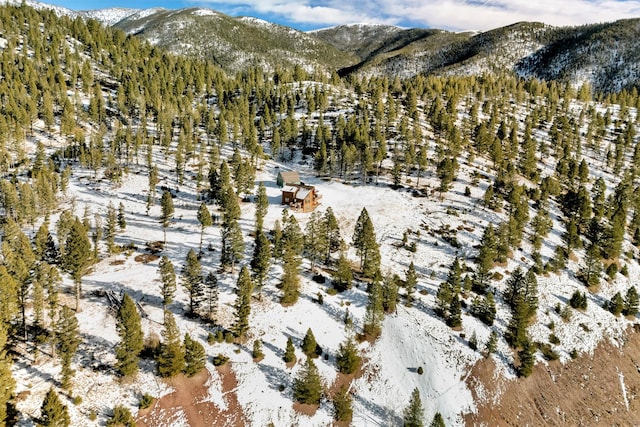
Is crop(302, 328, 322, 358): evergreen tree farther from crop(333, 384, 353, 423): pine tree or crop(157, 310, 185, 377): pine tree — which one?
crop(157, 310, 185, 377): pine tree

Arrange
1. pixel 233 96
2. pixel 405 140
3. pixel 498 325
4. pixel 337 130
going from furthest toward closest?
pixel 233 96 → pixel 337 130 → pixel 405 140 → pixel 498 325

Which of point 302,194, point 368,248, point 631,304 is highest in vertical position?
point 302,194

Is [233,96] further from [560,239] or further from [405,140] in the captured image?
[560,239]

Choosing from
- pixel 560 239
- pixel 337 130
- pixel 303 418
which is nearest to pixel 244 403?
pixel 303 418

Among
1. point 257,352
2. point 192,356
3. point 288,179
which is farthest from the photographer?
point 288,179

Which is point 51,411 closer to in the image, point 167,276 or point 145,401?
point 145,401

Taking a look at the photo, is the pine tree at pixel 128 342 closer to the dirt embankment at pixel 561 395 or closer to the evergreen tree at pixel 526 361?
the dirt embankment at pixel 561 395

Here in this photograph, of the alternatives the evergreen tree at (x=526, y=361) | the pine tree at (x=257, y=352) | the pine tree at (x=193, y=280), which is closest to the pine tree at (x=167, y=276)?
the pine tree at (x=193, y=280)

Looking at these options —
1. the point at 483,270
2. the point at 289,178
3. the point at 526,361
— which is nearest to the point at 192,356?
the point at 526,361
